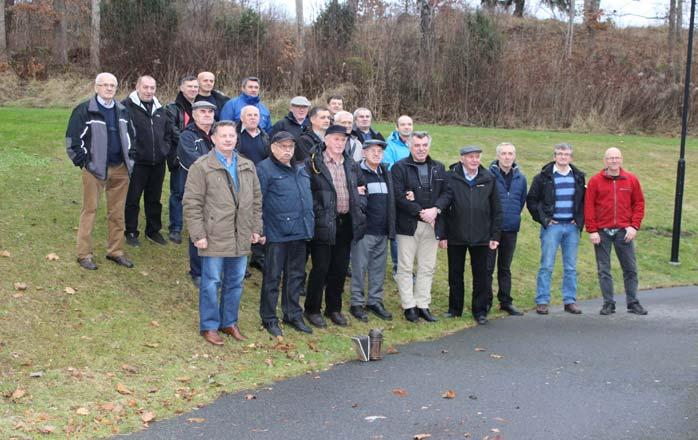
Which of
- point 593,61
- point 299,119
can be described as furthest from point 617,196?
point 593,61

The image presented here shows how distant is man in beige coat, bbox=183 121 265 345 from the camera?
861 centimetres

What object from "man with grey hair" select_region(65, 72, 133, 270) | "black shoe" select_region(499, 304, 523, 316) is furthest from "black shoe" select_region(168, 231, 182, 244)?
"black shoe" select_region(499, 304, 523, 316)

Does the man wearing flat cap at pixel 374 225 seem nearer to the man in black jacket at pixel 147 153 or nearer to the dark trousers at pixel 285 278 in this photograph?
the dark trousers at pixel 285 278

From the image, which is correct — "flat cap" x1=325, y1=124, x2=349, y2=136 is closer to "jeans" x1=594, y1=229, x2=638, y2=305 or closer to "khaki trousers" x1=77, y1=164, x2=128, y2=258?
"khaki trousers" x1=77, y1=164, x2=128, y2=258

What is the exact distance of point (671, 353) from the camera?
29.6 feet

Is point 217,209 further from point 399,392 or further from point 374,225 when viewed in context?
point 399,392

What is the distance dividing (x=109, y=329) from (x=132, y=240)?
253cm

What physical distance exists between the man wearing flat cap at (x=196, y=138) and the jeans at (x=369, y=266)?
1.87 m

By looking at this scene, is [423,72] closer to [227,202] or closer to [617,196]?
[617,196]

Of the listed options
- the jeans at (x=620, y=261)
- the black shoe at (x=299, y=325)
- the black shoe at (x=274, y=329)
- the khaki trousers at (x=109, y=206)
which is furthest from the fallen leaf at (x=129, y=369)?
the jeans at (x=620, y=261)

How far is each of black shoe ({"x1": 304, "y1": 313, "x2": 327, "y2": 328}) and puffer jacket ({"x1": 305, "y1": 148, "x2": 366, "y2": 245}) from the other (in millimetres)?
883

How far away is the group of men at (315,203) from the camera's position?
350 inches

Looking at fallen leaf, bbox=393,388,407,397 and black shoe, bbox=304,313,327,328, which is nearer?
fallen leaf, bbox=393,388,407,397

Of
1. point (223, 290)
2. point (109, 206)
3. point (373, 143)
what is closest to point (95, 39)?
point (109, 206)
